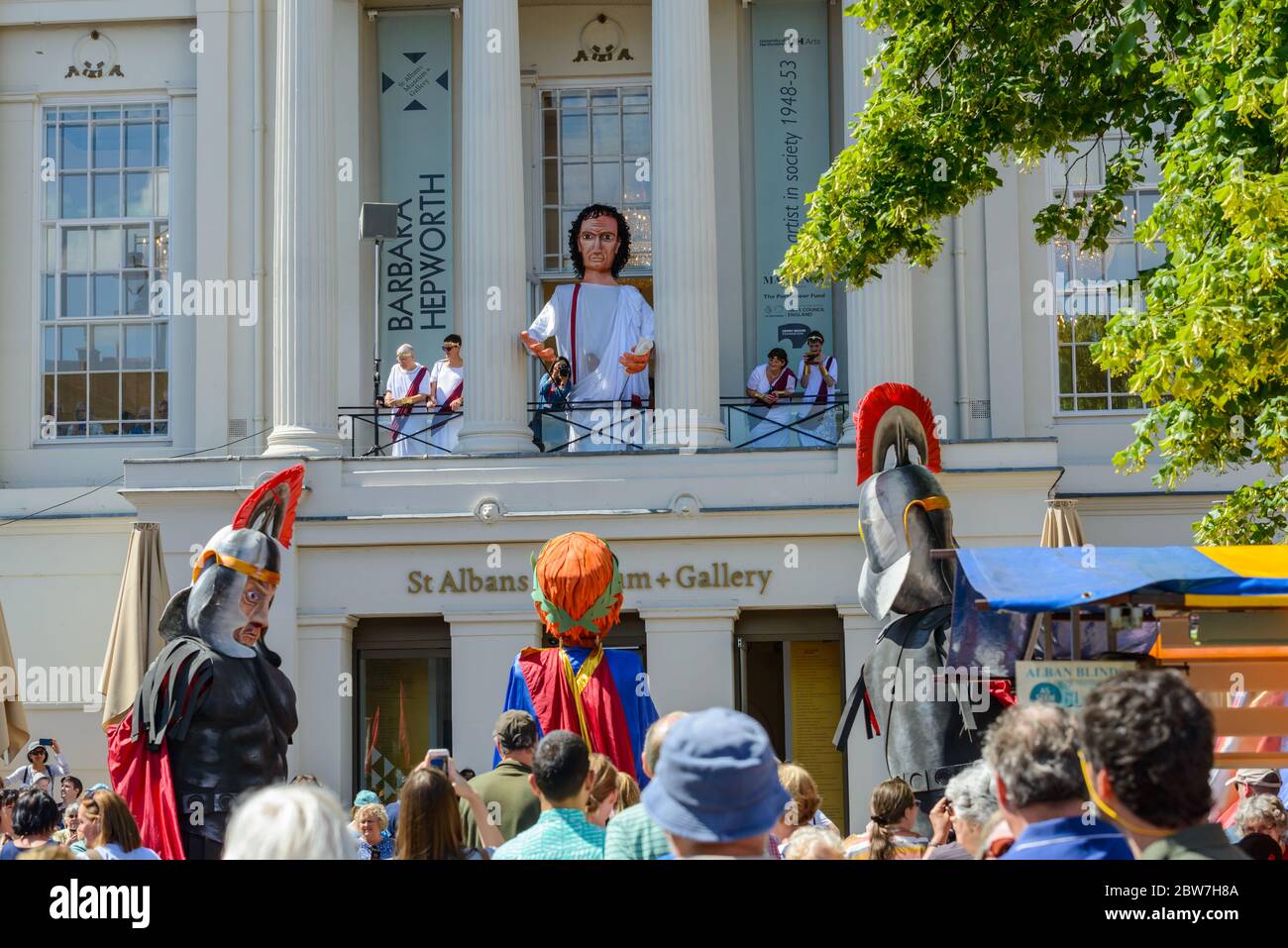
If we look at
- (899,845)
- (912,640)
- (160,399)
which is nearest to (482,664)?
(160,399)

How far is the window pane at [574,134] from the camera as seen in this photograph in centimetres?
2508

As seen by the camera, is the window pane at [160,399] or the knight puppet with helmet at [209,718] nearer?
the knight puppet with helmet at [209,718]

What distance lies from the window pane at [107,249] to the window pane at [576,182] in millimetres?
5746

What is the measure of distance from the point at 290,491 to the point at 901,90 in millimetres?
5670

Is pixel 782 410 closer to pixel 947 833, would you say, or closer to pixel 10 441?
pixel 10 441

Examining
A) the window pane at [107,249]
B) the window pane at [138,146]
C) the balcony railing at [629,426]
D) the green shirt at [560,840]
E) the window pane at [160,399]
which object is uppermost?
the window pane at [138,146]

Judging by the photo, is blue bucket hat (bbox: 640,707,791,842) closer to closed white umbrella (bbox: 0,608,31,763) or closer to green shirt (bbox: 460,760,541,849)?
green shirt (bbox: 460,760,541,849)

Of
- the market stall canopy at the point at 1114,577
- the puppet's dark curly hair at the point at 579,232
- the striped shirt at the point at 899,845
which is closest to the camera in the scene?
the striped shirt at the point at 899,845

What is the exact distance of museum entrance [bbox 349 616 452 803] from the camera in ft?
69.5

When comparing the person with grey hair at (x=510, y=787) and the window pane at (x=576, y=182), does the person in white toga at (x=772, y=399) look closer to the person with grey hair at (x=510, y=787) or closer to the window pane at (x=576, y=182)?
the window pane at (x=576, y=182)

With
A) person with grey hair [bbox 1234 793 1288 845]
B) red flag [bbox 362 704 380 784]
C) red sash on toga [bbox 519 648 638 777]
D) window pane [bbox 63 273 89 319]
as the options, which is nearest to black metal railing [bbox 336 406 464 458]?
red flag [bbox 362 704 380 784]

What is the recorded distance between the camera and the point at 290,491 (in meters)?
11.2

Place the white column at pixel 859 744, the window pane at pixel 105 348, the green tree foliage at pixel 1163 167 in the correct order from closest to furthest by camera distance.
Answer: the green tree foliage at pixel 1163 167 < the white column at pixel 859 744 < the window pane at pixel 105 348

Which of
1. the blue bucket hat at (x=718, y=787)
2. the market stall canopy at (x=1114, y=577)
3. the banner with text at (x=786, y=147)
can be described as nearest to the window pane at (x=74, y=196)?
the banner with text at (x=786, y=147)
